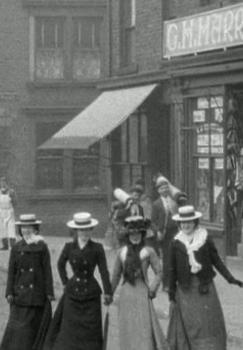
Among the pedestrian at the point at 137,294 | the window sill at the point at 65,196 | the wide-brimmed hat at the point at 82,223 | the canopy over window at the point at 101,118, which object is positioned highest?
the canopy over window at the point at 101,118

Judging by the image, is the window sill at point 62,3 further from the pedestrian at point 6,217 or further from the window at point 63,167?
the pedestrian at point 6,217

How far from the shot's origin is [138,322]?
35.4 feet

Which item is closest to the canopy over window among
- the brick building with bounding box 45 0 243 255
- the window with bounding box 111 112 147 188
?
the brick building with bounding box 45 0 243 255

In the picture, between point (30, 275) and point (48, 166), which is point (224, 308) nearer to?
point (30, 275)

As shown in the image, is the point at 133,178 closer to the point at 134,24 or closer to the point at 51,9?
the point at 134,24

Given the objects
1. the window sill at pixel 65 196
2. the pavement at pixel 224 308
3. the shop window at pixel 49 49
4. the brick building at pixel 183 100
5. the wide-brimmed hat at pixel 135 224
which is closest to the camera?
the wide-brimmed hat at pixel 135 224

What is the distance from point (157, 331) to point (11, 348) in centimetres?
Result: 171

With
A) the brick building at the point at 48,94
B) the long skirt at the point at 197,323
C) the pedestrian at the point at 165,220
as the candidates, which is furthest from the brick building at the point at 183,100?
the long skirt at the point at 197,323

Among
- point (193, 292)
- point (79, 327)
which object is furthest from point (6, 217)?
point (193, 292)

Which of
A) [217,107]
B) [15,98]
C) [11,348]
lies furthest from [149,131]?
[11,348]

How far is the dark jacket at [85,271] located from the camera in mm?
11211

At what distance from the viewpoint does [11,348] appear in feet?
38.2

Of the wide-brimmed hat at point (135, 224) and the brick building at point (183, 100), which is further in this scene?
the brick building at point (183, 100)

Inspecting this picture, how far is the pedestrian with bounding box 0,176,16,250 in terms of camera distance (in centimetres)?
2738
